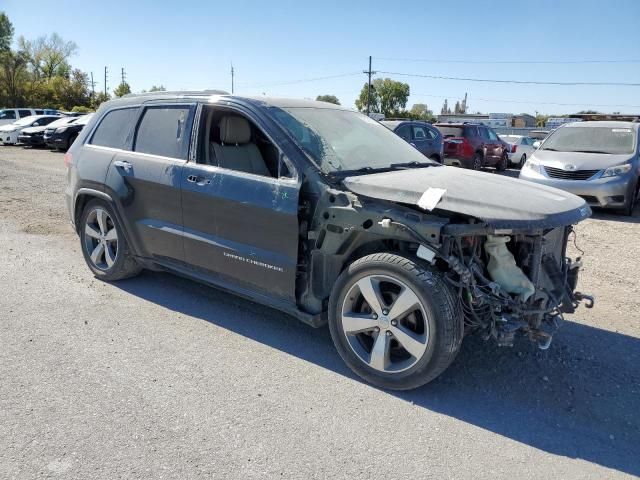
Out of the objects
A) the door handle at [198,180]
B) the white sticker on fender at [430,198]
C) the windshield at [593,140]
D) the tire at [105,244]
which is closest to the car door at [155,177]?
the door handle at [198,180]

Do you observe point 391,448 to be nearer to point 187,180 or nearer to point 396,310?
point 396,310

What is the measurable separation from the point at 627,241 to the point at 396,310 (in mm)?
5749

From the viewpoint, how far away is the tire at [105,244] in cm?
496

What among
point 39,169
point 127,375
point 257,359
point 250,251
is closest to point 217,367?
point 257,359

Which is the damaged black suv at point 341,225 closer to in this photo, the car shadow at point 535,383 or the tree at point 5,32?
the car shadow at point 535,383

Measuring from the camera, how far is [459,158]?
1603 centimetres

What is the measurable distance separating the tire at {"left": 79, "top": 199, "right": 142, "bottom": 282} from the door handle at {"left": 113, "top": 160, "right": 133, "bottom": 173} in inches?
15.8

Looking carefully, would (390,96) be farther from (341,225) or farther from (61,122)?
(341,225)

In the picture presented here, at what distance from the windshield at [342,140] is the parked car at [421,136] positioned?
28.9 ft

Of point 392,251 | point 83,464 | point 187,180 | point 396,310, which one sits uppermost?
point 187,180

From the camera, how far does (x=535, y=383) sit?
136 inches

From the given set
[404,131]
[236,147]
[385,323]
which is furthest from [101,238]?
[404,131]

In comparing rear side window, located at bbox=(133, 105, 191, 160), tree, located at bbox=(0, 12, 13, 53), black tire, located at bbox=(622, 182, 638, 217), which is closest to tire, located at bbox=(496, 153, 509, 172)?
black tire, located at bbox=(622, 182, 638, 217)

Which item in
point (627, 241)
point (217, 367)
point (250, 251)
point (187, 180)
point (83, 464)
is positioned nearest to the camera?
point (83, 464)
